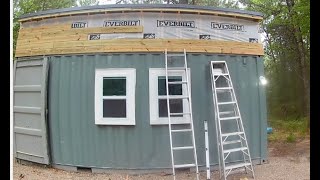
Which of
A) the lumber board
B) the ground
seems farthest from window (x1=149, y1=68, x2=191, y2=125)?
the ground

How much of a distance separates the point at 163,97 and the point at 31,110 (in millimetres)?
3130

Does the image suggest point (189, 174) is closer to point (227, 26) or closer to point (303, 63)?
point (227, 26)

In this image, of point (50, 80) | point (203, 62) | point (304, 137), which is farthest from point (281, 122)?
point (50, 80)

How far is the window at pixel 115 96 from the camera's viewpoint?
5992 millimetres

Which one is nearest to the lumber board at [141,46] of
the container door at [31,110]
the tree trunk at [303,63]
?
the container door at [31,110]

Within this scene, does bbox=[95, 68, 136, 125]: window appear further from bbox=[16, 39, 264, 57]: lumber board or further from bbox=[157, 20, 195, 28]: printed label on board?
bbox=[157, 20, 195, 28]: printed label on board

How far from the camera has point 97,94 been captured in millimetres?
6102

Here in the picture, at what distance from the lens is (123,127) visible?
6.05m

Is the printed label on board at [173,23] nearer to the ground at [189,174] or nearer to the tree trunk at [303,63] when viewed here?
the ground at [189,174]

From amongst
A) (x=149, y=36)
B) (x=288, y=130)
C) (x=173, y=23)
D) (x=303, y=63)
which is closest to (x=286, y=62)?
(x=303, y=63)

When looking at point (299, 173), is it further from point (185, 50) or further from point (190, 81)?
point (185, 50)

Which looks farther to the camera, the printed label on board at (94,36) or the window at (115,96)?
the printed label on board at (94,36)

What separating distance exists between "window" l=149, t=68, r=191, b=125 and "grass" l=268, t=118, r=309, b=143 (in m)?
5.38

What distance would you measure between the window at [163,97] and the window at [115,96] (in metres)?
0.39
